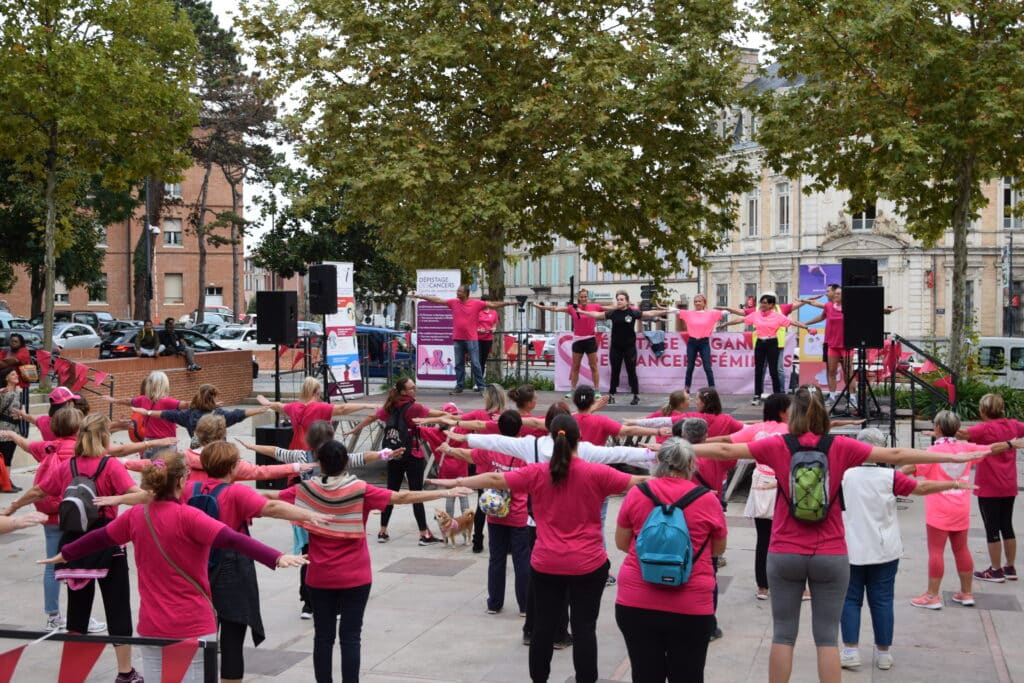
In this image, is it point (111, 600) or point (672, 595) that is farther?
point (111, 600)

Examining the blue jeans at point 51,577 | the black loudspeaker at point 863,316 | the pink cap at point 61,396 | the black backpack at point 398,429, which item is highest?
the black loudspeaker at point 863,316

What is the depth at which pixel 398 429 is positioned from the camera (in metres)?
11.3

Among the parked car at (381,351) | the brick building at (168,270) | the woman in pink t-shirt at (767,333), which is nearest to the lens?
the woman in pink t-shirt at (767,333)

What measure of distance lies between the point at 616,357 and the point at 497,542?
11551 mm

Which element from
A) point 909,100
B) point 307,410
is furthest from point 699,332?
point 307,410

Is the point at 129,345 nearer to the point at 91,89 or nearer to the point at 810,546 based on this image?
the point at 91,89

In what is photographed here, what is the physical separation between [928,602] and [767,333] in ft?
33.2

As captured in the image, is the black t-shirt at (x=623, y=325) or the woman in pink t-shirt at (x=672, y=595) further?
the black t-shirt at (x=623, y=325)

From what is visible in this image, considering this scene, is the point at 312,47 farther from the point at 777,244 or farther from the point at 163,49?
the point at 777,244

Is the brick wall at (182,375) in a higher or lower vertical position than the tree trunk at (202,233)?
lower

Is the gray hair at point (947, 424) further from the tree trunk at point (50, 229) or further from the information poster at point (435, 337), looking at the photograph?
the tree trunk at point (50, 229)

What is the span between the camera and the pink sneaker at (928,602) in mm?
9422

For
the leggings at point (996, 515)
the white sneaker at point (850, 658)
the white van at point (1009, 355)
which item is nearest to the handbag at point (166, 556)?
the white sneaker at point (850, 658)

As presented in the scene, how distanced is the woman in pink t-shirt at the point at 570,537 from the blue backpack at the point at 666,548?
0.76m
